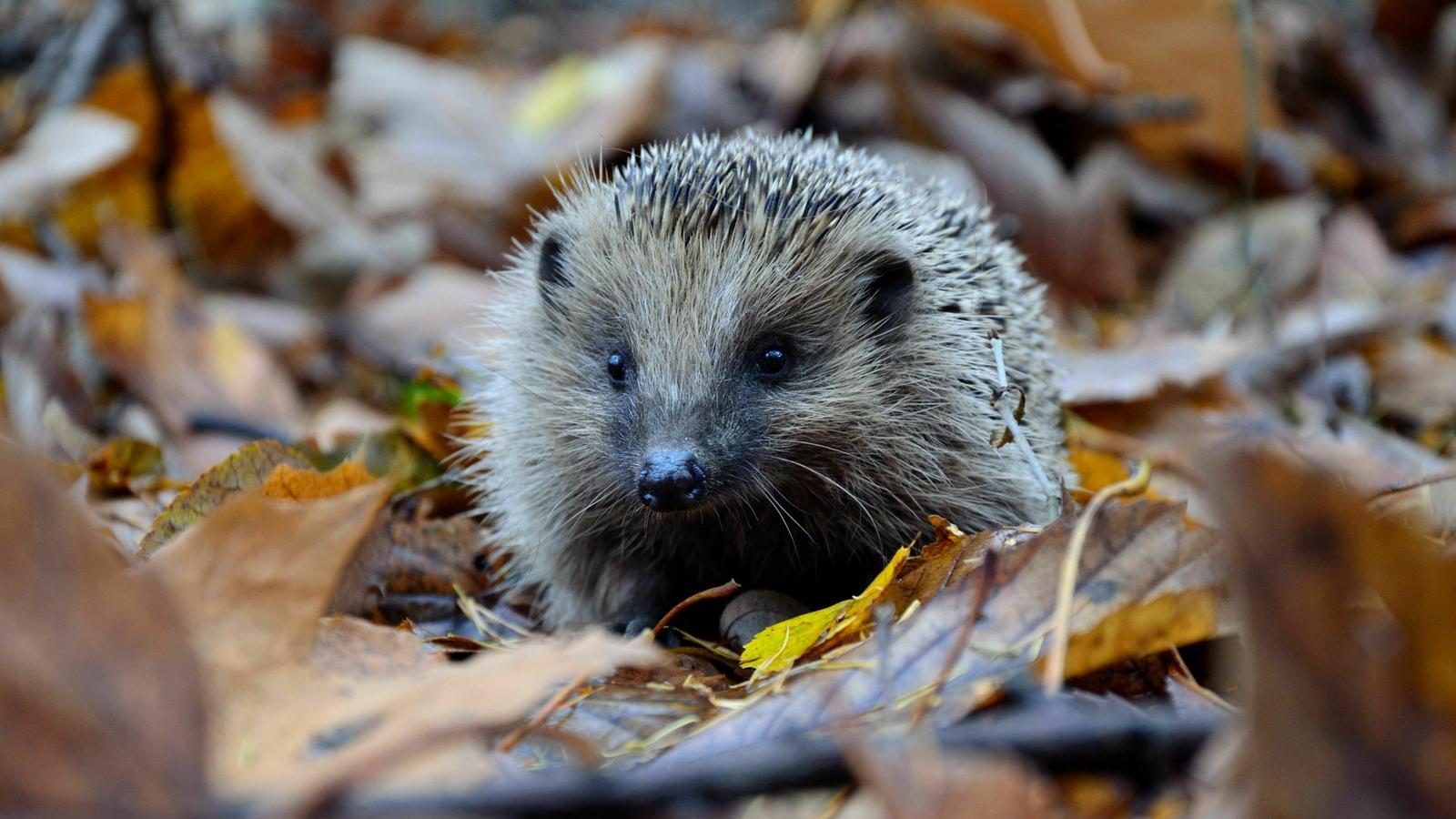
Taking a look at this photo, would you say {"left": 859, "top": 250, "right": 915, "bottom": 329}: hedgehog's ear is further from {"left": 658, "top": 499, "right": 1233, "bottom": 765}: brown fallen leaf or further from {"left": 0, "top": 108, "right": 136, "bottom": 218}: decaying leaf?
{"left": 0, "top": 108, "right": 136, "bottom": 218}: decaying leaf

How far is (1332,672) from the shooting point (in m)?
1.23

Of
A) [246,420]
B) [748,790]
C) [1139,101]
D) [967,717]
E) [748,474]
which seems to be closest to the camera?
[748,790]

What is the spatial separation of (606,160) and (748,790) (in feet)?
16.8

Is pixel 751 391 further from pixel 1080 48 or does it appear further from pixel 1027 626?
pixel 1080 48

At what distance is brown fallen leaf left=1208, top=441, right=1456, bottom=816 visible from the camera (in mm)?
1218

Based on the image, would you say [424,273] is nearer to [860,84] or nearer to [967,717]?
[860,84]

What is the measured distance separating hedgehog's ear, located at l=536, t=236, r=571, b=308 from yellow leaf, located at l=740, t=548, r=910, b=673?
1286 millimetres

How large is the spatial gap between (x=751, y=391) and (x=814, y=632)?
0.78 metres

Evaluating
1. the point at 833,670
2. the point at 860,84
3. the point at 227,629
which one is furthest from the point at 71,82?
the point at 833,670

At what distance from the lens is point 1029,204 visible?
5941 millimetres

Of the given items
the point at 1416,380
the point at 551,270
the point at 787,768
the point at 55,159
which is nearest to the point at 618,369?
the point at 551,270

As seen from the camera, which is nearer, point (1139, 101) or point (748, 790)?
point (748, 790)

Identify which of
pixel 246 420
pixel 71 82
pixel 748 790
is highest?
pixel 71 82

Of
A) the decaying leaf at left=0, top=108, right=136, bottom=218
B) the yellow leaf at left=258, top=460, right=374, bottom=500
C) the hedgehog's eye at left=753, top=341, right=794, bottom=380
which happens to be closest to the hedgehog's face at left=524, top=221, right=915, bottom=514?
the hedgehog's eye at left=753, top=341, right=794, bottom=380
